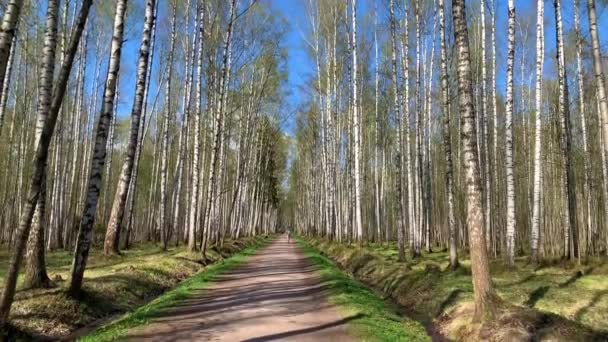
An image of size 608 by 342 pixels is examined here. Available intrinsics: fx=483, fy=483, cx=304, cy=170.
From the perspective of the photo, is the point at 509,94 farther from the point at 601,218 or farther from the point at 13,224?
the point at 13,224

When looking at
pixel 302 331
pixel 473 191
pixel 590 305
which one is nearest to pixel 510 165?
pixel 590 305

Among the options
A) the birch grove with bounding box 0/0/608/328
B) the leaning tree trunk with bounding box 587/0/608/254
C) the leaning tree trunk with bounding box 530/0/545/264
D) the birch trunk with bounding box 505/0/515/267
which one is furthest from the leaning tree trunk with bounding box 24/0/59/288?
the leaning tree trunk with bounding box 530/0/545/264

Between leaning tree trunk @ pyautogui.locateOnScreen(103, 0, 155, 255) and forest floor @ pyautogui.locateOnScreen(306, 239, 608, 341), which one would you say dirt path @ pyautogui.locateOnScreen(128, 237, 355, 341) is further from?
leaning tree trunk @ pyautogui.locateOnScreen(103, 0, 155, 255)

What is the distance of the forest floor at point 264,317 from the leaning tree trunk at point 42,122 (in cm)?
234

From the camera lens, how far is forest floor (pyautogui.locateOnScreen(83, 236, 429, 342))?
700 centimetres

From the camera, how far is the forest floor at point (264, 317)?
700cm

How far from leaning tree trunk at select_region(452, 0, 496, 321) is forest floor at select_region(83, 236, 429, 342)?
1.20 metres

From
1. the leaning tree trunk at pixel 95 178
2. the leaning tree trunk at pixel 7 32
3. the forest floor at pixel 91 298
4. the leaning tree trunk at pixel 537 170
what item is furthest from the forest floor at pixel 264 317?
the leaning tree trunk at pixel 537 170

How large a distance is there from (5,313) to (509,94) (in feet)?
47.9

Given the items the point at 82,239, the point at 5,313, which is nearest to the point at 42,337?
the point at 5,313

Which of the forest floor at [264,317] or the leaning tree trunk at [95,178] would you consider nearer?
the forest floor at [264,317]

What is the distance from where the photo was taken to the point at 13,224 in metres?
31.7

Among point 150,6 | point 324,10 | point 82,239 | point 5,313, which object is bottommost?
point 5,313

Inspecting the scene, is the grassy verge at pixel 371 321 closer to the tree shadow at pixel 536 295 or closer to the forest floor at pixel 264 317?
the forest floor at pixel 264 317
